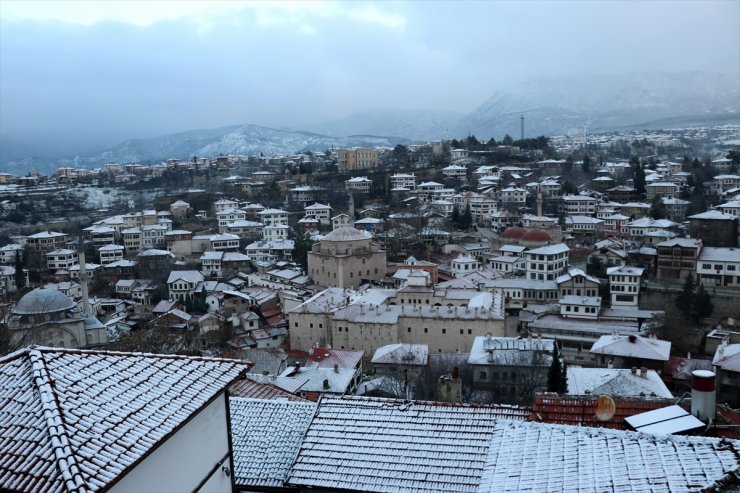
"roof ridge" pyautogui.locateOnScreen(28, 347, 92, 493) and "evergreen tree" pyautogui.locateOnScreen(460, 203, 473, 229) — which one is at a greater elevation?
"roof ridge" pyautogui.locateOnScreen(28, 347, 92, 493)

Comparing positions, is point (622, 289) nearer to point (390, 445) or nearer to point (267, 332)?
point (267, 332)

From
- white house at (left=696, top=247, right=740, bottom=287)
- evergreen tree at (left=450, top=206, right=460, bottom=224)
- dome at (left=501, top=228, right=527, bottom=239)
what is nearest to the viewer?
white house at (left=696, top=247, right=740, bottom=287)

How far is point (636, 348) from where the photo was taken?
→ 14930mm

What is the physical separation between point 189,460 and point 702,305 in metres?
18.8

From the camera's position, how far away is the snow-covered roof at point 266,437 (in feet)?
17.5

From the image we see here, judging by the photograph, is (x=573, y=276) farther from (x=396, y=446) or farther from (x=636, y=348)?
(x=396, y=446)

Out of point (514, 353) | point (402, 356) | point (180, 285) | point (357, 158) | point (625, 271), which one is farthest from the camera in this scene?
point (357, 158)

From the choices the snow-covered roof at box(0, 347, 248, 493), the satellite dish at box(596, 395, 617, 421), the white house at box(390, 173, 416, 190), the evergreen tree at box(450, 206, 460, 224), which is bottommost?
the evergreen tree at box(450, 206, 460, 224)

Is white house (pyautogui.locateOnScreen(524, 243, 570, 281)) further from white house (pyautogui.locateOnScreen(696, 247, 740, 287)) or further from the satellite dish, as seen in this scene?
the satellite dish

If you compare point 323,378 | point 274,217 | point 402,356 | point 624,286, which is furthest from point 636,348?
point 274,217

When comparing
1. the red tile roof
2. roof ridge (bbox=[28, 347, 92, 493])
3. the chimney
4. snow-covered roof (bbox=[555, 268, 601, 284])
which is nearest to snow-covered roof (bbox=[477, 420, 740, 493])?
the chimney

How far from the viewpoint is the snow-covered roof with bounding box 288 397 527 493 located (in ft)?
16.4

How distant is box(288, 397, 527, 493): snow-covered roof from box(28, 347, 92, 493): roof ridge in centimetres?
234

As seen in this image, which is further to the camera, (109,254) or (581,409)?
(109,254)
